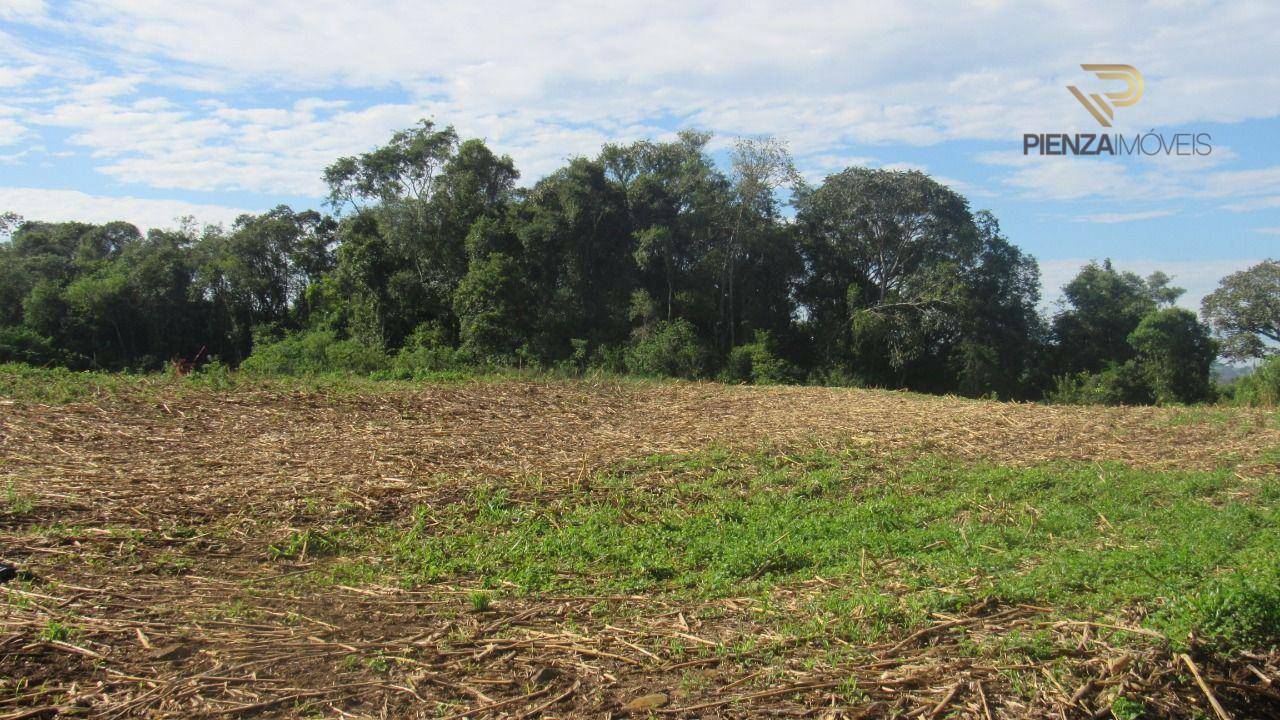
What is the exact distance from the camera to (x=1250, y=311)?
23047 millimetres

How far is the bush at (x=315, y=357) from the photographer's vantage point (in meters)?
14.5

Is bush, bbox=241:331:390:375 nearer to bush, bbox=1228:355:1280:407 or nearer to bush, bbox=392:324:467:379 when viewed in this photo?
bush, bbox=392:324:467:379

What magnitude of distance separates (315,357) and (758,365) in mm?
10615

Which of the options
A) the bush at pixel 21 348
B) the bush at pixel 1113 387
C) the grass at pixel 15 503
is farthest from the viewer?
the bush at pixel 1113 387

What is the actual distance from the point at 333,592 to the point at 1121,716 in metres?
3.61

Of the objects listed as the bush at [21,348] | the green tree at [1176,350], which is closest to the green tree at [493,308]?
the bush at [21,348]

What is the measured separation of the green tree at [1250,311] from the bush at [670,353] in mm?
15284

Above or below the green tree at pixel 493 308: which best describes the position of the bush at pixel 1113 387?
below

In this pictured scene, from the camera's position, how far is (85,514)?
197 inches

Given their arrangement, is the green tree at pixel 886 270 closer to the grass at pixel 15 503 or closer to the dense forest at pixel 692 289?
the dense forest at pixel 692 289

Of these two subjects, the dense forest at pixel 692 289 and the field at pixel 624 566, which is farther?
the dense forest at pixel 692 289

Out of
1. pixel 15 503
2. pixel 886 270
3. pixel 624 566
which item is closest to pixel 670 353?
pixel 886 270

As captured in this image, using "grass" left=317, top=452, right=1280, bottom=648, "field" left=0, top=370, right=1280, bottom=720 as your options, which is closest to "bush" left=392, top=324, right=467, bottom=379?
"field" left=0, top=370, right=1280, bottom=720

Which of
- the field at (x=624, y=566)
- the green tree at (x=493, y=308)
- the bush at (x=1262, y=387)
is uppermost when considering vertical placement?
the green tree at (x=493, y=308)
